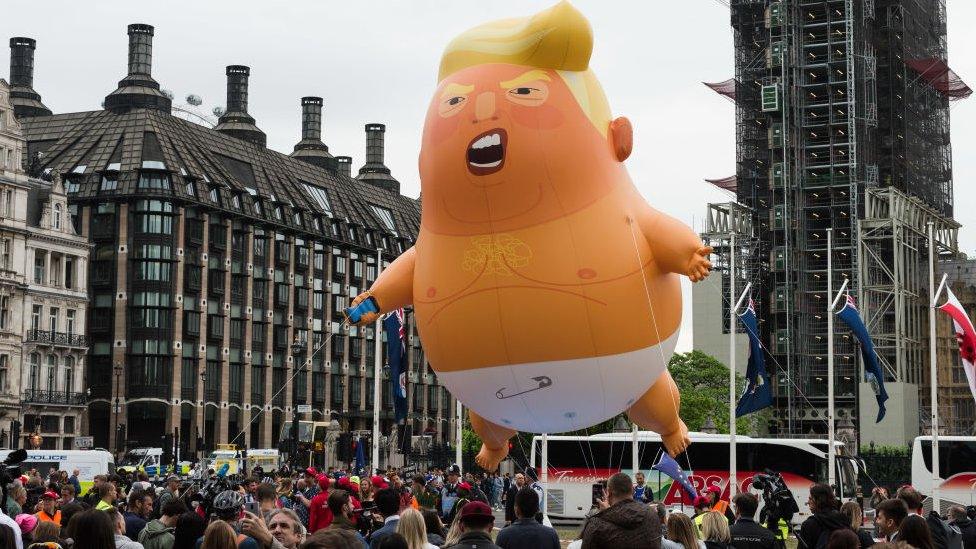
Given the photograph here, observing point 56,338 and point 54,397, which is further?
point 56,338

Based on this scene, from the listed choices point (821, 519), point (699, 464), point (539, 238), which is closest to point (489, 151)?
point (539, 238)

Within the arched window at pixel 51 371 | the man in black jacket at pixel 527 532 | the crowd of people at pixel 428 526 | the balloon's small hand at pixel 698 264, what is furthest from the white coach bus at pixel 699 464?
the arched window at pixel 51 371

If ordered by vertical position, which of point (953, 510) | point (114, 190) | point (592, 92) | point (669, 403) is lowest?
point (953, 510)

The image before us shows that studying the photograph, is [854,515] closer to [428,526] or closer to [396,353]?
[428,526]

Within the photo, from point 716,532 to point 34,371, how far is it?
66.9 metres

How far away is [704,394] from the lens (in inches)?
3130

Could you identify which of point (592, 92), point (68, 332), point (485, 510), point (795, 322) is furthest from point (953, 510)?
point (68, 332)

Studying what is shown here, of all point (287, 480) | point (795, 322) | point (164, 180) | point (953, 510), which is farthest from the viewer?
point (164, 180)

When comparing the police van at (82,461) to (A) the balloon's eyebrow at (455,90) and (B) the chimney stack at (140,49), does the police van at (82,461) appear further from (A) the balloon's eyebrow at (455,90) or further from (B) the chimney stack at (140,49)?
(B) the chimney stack at (140,49)

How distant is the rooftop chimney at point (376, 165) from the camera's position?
118062 mm

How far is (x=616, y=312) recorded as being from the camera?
1598 centimetres

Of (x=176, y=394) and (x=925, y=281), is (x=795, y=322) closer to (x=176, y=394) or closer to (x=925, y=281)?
(x=925, y=281)

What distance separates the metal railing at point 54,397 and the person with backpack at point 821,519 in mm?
64722

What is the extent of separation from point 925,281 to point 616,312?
7128 cm
